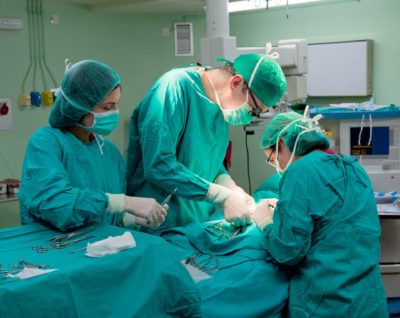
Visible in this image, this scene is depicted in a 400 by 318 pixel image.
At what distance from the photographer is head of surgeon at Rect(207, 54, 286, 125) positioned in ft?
7.18

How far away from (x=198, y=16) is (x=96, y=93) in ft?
11.8

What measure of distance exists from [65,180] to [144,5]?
315cm

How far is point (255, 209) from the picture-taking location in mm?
2283

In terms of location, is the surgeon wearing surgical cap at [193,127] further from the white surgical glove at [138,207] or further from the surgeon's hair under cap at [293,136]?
the white surgical glove at [138,207]

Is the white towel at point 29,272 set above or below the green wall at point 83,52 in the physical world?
below

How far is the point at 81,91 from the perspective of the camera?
1.78 metres

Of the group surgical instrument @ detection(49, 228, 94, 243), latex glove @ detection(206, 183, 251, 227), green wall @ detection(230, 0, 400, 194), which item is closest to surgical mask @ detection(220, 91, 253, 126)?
latex glove @ detection(206, 183, 251, 227)

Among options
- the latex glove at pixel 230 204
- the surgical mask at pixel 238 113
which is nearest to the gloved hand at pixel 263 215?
Result: the latex glove at pixel 230 204

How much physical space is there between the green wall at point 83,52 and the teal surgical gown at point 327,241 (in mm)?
2558

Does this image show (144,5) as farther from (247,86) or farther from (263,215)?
(263,215)

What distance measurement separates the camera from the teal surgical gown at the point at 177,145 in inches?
83.3

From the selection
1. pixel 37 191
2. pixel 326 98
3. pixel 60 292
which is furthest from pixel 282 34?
pixel 60 292

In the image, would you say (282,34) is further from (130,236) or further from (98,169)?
(130,236)

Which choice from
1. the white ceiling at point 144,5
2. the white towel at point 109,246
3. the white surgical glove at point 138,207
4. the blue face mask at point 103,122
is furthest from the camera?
the white ceiling at point 144,5
